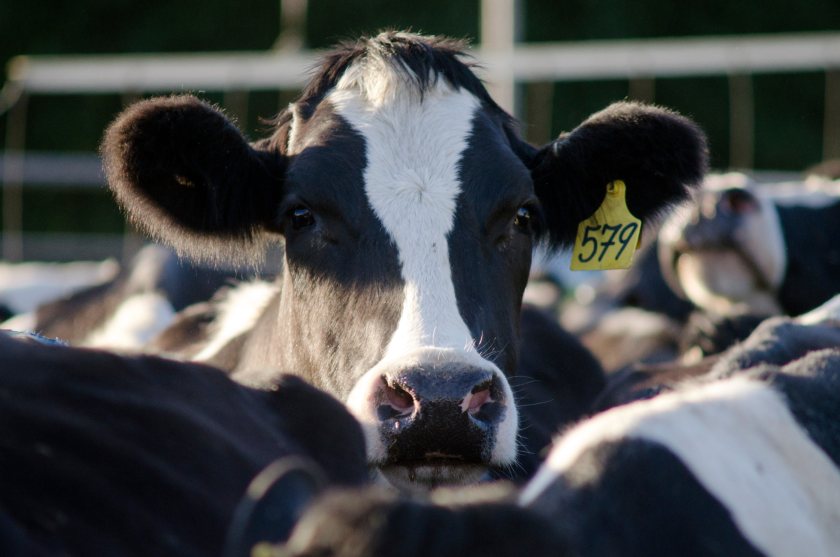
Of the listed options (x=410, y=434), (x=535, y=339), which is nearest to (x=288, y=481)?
(x=410, y=434)

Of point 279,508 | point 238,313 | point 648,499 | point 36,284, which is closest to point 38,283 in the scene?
point 36,284

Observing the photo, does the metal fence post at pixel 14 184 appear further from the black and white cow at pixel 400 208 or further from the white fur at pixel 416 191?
the white fur at pixel 416 191

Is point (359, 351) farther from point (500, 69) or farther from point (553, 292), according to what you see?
point (500, 69)

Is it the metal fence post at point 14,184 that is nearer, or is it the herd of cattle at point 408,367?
the herd of cattle at point 408,367

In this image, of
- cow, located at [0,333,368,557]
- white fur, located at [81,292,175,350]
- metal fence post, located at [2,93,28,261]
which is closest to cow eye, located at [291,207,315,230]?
cow, located at [0,333,368,557]

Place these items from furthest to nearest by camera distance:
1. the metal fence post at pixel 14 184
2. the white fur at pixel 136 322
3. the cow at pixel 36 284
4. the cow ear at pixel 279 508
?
the metal fence post at pixel 14 184, the cow at pixel 36 284, the white fur at pixel 136 322, the cow ear at pixel 279 508

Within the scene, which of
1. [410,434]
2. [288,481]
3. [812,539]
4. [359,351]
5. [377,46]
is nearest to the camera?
[288,481]

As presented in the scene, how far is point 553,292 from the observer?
1034cm

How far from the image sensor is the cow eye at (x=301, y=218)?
323 centimetres

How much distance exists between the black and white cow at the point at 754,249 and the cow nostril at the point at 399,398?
11.9ft

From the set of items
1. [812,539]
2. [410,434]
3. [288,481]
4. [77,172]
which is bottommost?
[77,172]

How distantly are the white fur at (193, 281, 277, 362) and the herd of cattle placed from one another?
0.02 meters

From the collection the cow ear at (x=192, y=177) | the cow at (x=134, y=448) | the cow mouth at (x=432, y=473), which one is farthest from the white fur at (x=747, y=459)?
the cow ear at (x=192, y=177)

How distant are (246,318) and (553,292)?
6.34 m
